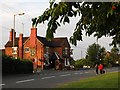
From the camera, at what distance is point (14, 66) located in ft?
156

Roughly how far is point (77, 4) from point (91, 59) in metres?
95.5

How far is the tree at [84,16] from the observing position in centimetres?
659

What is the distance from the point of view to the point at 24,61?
5172 centimetres

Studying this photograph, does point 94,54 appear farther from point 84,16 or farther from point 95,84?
point 84,16

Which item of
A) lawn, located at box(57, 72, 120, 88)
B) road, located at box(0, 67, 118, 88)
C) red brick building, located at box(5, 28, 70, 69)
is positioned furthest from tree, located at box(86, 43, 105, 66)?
lawn, located at box(57, 72, 120, 88)

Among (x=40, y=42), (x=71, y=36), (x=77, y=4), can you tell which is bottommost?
(x=71, y=36)

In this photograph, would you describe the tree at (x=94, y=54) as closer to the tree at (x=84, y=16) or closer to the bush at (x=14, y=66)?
the bush at (x=14, y=66)

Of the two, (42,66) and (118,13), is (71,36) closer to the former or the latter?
(118,13)

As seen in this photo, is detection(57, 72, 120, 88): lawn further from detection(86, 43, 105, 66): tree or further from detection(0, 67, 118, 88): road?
detection(86, 43, 105, 66): tree

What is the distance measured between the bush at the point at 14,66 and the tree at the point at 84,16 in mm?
36924

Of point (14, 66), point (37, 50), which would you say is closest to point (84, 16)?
point (14, 66)

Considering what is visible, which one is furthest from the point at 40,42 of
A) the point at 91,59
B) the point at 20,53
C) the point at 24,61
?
the point at 24,61

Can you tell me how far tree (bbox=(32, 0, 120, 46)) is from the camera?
6.59 metres

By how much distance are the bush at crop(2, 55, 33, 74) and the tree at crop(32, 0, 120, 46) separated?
36.9m
